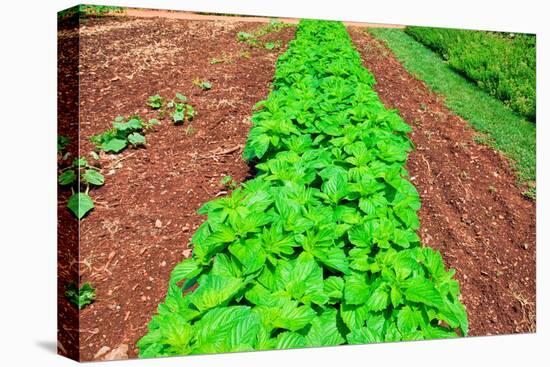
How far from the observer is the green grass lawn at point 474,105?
467 cm

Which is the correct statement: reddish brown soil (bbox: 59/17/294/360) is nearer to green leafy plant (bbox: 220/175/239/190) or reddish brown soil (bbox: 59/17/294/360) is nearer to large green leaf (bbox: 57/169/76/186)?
green leafy plant (bbox: 220/175/239/190)

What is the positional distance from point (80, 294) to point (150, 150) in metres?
1.54

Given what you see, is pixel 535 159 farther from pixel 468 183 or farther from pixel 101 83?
pixel 101 83

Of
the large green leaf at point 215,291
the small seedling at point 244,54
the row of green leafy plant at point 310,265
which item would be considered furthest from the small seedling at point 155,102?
the large green leaf at point 215,291

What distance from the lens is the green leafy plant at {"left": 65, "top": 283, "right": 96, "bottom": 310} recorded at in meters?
3.02

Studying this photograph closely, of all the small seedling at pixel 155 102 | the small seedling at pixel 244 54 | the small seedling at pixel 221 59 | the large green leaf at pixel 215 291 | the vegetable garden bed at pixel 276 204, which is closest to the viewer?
the large green leaf at pixel 215 291

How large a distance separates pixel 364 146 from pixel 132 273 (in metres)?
1.64

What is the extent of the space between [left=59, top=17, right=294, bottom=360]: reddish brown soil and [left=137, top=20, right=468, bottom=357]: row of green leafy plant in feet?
2.12

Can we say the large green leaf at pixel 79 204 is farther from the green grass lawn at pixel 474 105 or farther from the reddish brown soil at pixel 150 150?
the green grass lawn at pixel 474 105

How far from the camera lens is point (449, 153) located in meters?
5.12

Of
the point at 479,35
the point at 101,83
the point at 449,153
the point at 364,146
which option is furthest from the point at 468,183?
the point at 101,83

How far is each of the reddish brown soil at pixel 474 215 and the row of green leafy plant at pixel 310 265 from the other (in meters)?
1.14

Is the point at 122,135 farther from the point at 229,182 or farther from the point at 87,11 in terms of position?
the point at 87,11

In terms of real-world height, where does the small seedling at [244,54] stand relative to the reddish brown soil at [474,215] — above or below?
above
